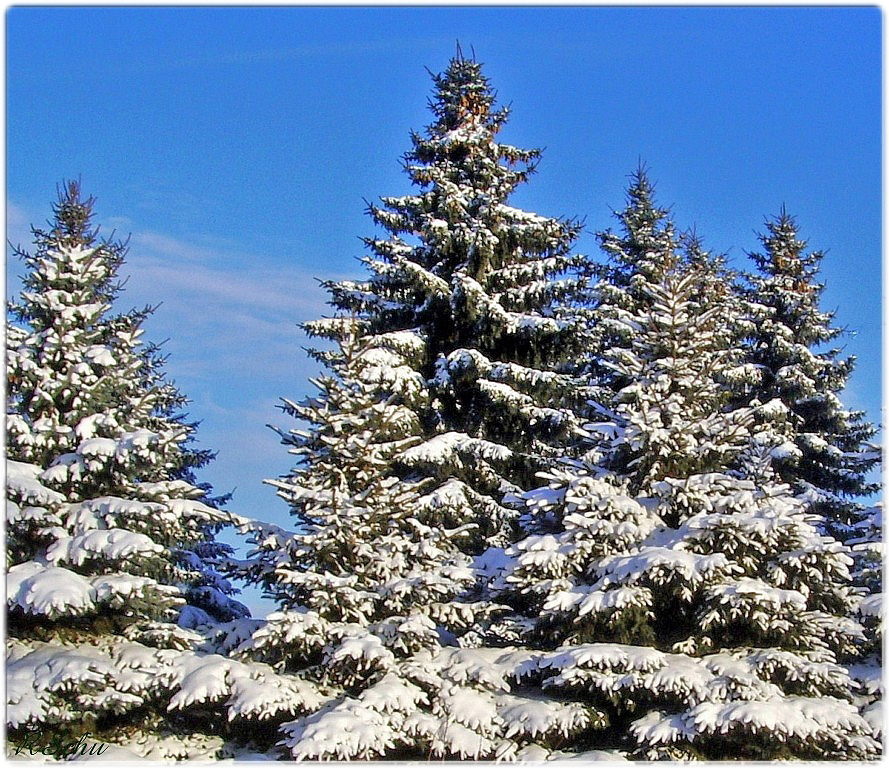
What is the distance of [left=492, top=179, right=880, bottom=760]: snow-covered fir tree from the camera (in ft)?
33.2

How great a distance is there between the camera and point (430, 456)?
14266 mm

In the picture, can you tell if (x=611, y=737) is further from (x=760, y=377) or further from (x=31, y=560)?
(x=760, y=377)

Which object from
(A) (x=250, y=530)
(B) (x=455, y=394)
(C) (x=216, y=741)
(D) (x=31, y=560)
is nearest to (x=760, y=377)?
(B) (x=455, y=394)

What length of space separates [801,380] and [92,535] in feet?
50.4

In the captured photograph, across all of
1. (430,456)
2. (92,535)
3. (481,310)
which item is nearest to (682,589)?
(430,456)

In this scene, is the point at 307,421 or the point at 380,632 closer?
the point at 380,632

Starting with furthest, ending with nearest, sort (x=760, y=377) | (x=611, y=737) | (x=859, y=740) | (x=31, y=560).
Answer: (x=760, y=377) < (x=31, y=560) < (x=611, y=737) < (x=859, y=740)

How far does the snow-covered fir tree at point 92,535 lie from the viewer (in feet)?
36.0

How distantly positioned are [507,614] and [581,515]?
2222 millimetres

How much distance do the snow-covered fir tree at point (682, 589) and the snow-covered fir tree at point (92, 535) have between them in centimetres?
425

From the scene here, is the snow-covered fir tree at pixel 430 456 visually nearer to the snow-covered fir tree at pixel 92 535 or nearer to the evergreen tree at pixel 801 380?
the snow-covered fir tree at pixel 92 535

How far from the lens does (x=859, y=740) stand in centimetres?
993

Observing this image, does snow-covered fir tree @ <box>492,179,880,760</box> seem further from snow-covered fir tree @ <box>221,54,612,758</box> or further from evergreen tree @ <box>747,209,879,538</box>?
evergreen tree @ <box>747,209,879,538</box>

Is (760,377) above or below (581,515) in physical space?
above
